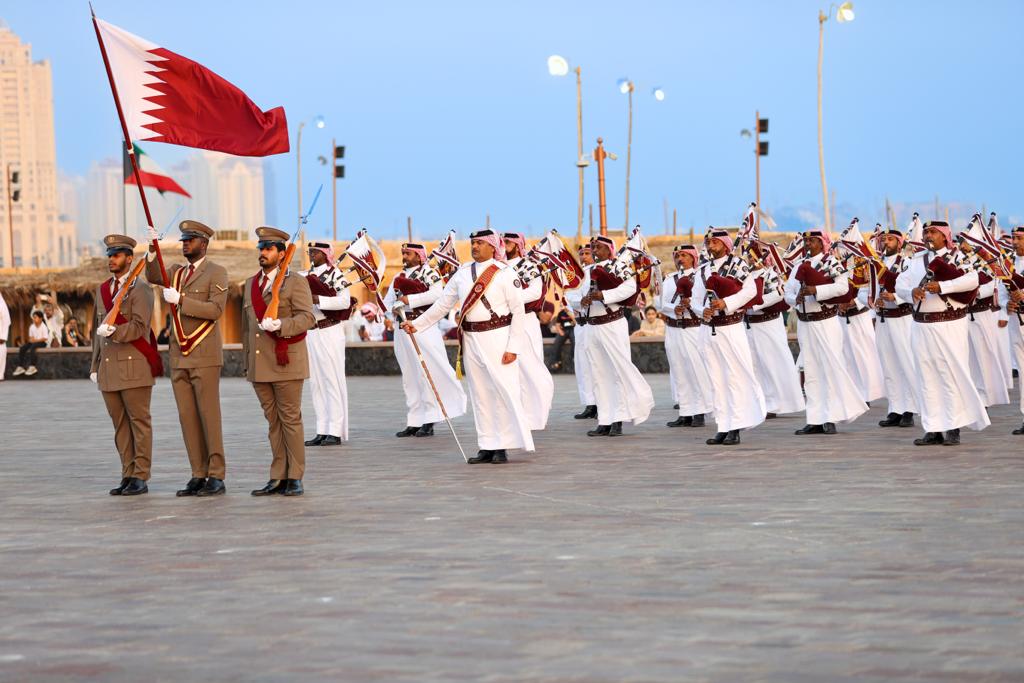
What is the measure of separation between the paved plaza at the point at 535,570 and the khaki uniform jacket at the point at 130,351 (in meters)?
0.76

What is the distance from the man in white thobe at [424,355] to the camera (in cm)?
1577

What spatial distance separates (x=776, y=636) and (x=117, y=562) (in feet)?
11.5

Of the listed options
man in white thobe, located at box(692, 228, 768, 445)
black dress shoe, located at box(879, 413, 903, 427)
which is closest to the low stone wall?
black dress shoe, located at box(879, 413, 903, 427)

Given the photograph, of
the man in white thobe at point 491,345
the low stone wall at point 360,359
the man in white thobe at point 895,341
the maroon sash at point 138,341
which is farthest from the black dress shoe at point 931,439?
the low stone wall at point 360,359

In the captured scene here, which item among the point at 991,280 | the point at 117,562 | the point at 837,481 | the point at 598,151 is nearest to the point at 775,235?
the point at 598,151

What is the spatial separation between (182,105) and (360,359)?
59.9 ft

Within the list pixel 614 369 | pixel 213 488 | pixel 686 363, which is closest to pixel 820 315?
pixel 686 363

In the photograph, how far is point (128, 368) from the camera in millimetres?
10953

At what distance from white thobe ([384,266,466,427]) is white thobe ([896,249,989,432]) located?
454cm

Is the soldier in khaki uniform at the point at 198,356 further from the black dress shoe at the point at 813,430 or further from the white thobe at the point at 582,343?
the black dress shoe at the point at 813,430

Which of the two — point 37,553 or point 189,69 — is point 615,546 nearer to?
point 37,553

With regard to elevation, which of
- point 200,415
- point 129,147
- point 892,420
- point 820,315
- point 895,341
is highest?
point 129,147

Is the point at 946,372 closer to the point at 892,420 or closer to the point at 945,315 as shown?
the point at 945,315

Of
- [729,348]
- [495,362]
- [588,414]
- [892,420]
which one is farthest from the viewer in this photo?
[588,414]
